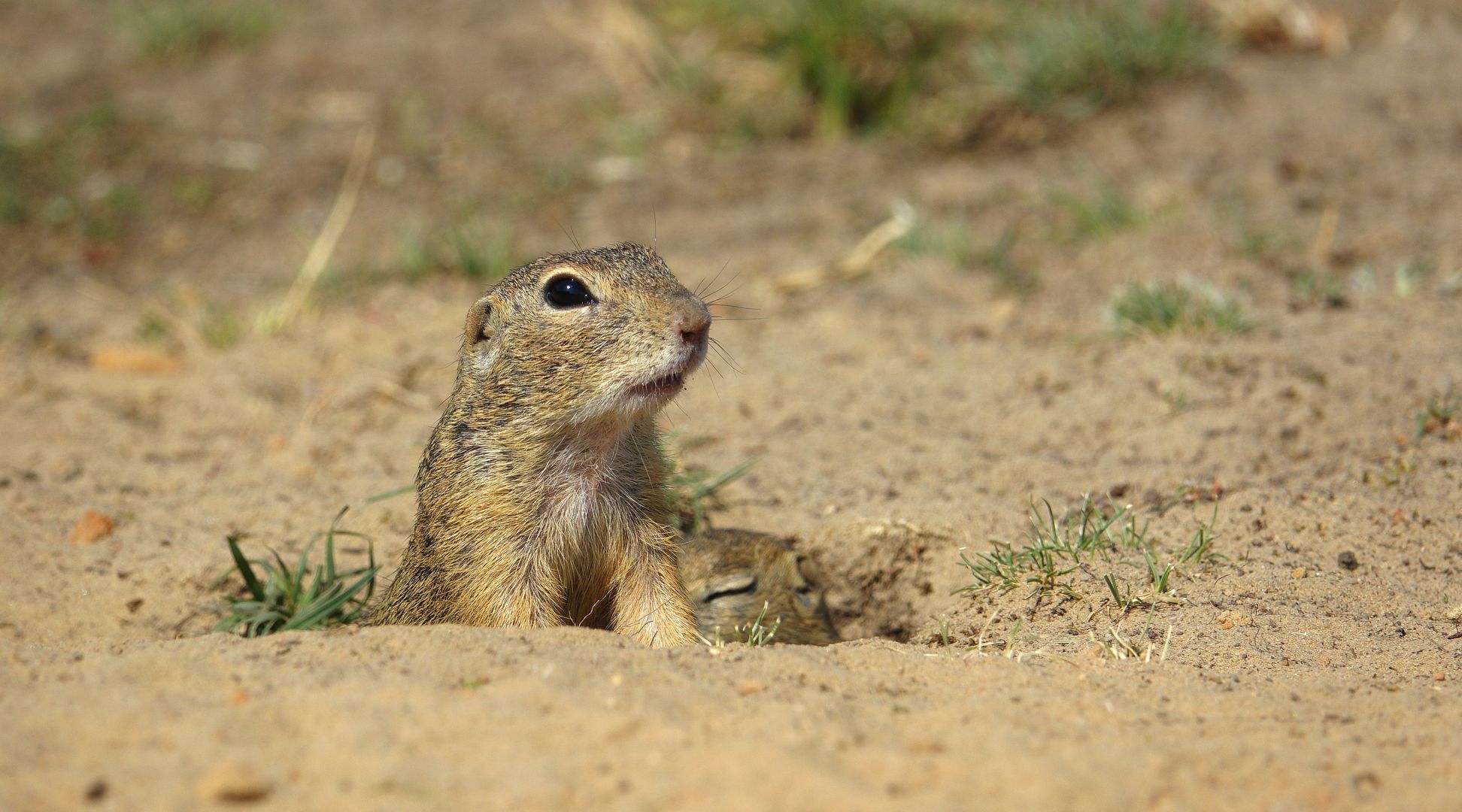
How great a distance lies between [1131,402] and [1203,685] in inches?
90.0

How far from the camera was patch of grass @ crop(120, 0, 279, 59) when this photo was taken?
10.1 meters

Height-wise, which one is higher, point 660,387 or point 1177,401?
point 660,387

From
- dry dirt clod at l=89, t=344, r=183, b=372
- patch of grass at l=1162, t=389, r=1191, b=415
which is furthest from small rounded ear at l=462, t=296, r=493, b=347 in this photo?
dry dirt clod at l=89, t=344, r=183, b=372

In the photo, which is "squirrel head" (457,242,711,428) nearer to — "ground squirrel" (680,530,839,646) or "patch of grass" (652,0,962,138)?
"ground squirrel" (680,530,839,646)

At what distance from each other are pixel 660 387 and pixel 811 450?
1.88m

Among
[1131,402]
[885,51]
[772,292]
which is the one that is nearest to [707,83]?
[885,51]

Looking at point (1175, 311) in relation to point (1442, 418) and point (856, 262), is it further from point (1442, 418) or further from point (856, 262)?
point (856, 262)

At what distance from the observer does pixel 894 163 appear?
27.5 ft

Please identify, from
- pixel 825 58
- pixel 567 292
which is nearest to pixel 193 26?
pixel 825 58

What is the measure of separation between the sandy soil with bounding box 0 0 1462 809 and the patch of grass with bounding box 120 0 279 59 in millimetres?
157

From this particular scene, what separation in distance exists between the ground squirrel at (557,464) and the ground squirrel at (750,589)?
1.17 ft

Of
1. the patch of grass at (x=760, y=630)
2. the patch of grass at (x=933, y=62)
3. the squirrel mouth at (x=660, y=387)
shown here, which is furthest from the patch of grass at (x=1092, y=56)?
the squirrel mouth at (x=660, y=387)

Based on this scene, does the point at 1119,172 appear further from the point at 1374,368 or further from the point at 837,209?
the point at 1374,368

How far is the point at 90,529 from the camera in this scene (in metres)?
4.77
